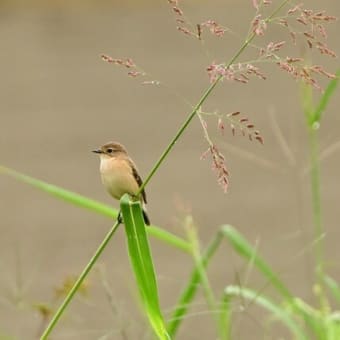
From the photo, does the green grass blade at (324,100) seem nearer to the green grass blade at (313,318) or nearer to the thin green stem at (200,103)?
the green grass blade at (313,318)

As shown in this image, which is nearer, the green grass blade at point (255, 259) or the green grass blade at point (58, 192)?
the green grass blade at point (58, 192)

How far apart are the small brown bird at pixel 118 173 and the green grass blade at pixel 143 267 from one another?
64 cm

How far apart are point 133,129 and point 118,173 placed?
5.29 metres

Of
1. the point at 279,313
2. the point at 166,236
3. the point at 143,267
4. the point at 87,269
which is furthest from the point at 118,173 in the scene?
the point at 87,269

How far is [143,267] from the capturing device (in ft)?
7.89

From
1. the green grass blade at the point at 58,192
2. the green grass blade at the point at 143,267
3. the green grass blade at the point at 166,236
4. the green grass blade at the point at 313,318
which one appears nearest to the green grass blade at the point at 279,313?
the green grass blade at the point at 313,318

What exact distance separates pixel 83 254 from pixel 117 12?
1.72m

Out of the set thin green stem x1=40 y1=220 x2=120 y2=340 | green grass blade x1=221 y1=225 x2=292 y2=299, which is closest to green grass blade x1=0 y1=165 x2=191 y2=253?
green grass blade x1=221 y1=225 x2=292 y2=299

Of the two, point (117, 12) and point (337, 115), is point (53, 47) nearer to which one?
point (117, 12)

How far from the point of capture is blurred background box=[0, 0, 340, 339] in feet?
27.0

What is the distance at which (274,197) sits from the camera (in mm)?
8492

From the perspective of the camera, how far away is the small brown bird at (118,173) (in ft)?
10.5

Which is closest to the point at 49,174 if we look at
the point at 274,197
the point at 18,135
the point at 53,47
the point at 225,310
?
the point at 18,135

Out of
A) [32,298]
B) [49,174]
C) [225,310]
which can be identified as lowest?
[225,310]
